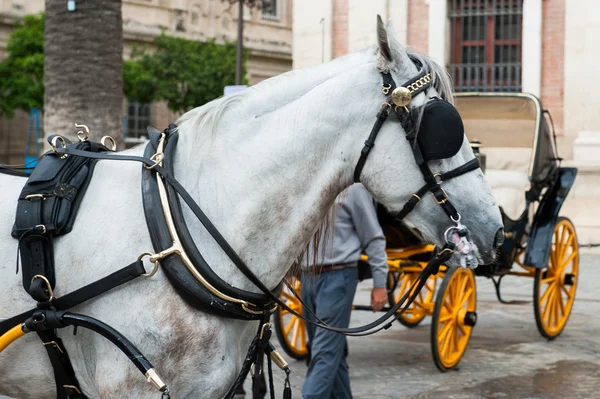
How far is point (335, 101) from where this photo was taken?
2801 millimetres

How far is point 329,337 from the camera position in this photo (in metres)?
4.72

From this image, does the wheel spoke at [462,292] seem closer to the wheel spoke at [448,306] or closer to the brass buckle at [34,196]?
the wheel spoke at [448,306]

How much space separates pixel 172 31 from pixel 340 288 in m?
28.1

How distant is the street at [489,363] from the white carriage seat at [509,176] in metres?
1.20

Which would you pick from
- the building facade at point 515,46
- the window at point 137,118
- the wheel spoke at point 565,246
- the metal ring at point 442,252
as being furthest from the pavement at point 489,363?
the window at point 137,118

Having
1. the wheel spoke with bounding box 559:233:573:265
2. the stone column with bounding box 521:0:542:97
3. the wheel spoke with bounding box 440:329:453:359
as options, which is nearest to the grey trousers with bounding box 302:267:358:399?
the wheel spoke with bounding box 440:329:453:359

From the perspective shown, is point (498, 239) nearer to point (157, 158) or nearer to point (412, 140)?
point (412, 140)

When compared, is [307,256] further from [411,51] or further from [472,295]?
[472,295]

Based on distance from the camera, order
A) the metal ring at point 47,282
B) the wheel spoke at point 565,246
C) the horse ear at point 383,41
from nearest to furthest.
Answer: the horse ear at point 383,41
the metal ring at point 47,282
the wheel spoke at point 565,246

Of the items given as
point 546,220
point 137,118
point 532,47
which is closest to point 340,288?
point 546,220

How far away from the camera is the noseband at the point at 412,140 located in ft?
8.92

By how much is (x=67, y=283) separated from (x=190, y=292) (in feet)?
1.37

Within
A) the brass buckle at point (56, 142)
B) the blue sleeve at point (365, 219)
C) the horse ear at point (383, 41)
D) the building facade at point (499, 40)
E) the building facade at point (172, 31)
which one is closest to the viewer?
the horse ear at point (383, 41)

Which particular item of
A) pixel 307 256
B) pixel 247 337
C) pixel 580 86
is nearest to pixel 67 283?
pixel 247 337
